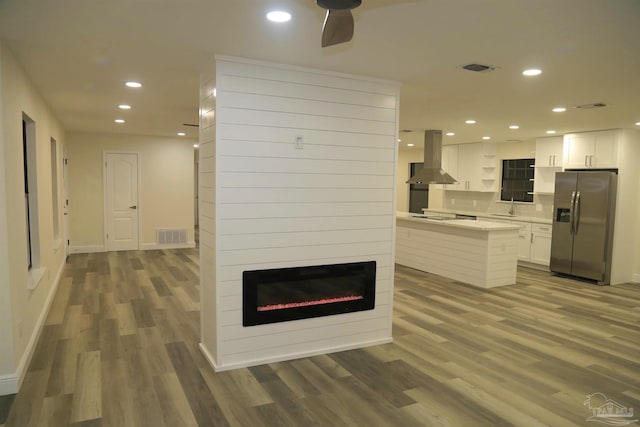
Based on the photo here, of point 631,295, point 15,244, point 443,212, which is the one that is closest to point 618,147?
point 631,295

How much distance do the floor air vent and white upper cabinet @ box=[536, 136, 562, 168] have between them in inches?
298

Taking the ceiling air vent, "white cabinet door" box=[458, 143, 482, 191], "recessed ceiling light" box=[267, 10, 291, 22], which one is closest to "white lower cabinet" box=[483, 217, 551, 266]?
"white cabinet door" box=[458, 143, 482, 191]

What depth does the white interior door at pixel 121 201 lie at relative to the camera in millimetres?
8961

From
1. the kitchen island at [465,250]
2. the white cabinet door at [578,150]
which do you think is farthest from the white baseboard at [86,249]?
the white cabinet door at [578,150]

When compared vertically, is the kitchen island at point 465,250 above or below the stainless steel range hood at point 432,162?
below

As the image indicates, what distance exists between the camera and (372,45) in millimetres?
2990

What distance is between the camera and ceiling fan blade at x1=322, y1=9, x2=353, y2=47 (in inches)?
75.4

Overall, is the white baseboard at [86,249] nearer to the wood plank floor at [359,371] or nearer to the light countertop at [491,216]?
the wood plank floor at [359,371]

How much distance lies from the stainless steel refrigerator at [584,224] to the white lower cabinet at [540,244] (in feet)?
0.92

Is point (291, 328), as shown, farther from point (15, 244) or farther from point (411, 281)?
point (411, 281)

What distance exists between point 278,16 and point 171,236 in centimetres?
789

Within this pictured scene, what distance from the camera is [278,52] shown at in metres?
3.20

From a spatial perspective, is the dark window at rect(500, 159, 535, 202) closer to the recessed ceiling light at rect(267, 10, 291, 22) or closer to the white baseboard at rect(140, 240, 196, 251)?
the white baseboard at rect(140, 240, 196, 251)

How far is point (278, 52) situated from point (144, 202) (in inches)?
278
